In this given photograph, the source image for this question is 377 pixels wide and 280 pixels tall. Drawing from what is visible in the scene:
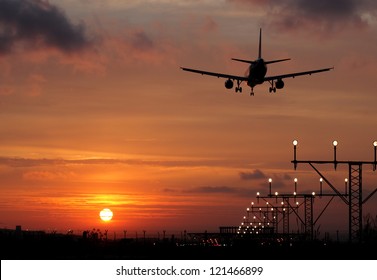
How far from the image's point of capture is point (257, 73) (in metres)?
109

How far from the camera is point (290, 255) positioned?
64562 mm

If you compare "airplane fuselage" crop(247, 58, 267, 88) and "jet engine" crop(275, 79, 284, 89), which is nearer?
"jet engine" crop(275, 79, 284, 89)

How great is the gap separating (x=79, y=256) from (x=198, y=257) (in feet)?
26.0

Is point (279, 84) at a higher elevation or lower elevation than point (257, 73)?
lower

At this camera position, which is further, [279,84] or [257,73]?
[257,73]

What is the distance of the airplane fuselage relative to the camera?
→ 4304 inches

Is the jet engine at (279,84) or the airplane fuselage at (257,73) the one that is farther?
the airplane fuselage at (257,73)

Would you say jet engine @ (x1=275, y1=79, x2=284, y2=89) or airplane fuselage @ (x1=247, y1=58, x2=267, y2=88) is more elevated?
airplane fuselage @ (x1=247, y1=58, x2=267, y2=88)

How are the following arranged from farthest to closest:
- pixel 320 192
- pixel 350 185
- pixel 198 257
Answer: pixel 320 192
pixel 350 185
pixel 198 257

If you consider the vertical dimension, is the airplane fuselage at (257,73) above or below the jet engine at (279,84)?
above

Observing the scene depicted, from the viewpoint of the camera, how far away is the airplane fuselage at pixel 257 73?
10931 cm

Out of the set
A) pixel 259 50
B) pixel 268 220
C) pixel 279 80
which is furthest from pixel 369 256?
pixel 268 220

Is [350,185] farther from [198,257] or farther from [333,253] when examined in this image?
[198,257]
